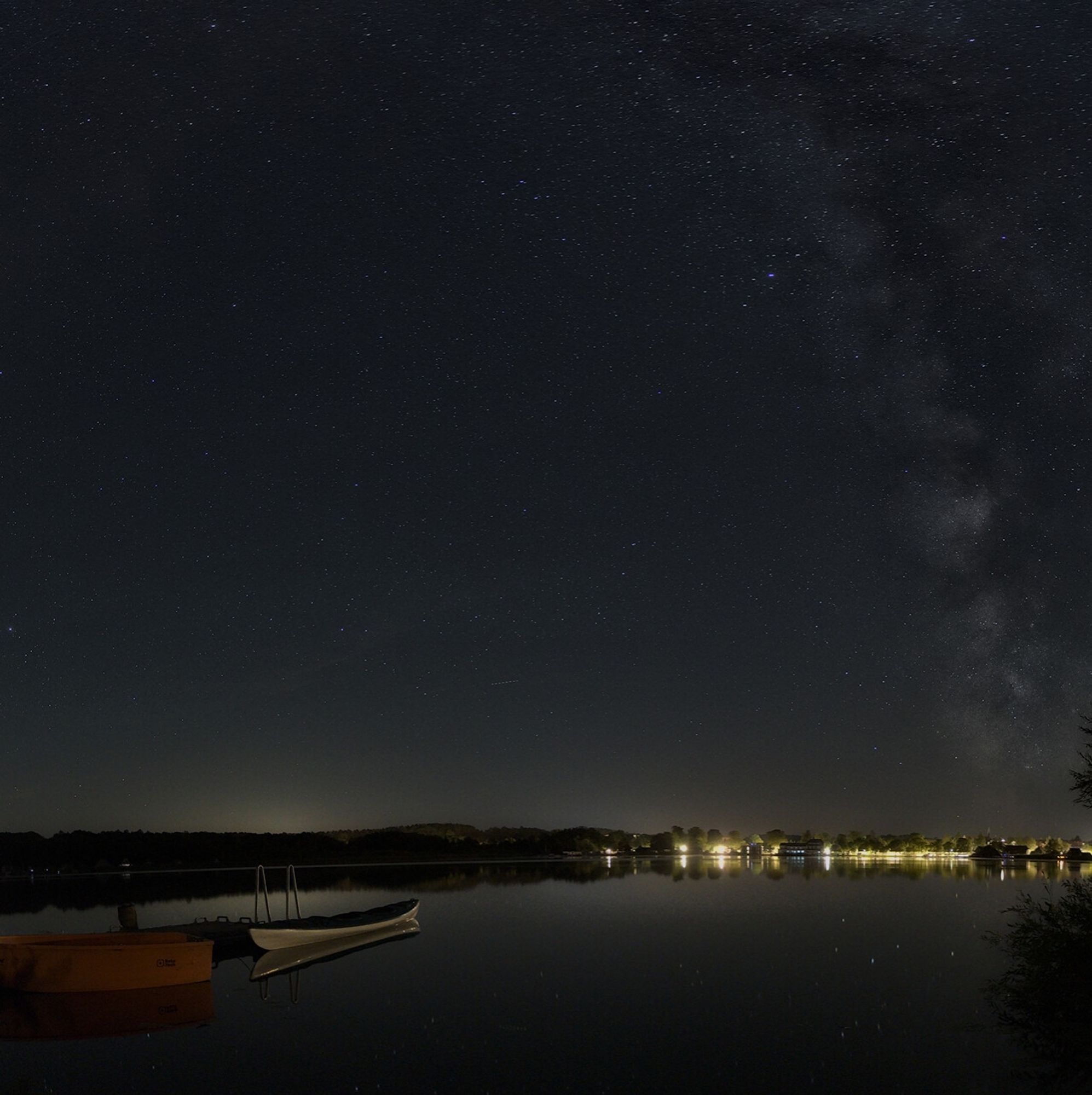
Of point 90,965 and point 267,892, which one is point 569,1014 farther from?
point 267,892

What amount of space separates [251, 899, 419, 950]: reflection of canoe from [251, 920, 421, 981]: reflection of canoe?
0.44 feet

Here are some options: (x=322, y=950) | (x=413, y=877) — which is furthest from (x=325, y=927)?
(x=413, y=877)

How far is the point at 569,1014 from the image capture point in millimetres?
23391

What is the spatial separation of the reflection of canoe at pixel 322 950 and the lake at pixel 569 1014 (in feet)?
1.73

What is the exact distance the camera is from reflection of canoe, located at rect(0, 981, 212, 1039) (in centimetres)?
2116

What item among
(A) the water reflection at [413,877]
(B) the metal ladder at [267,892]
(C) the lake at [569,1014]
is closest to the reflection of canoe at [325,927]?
(B) the metal ladder at [267,892]

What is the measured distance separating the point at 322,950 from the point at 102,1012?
41.2ft

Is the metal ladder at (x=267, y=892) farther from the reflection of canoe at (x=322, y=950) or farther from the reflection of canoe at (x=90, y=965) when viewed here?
the reflection of canoe at (x=90, y=965)

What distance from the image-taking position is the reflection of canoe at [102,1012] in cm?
2116

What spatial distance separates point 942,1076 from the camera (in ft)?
56.1

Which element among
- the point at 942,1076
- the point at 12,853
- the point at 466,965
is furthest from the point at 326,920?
the point at 12,853

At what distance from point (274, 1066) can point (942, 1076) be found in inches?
429

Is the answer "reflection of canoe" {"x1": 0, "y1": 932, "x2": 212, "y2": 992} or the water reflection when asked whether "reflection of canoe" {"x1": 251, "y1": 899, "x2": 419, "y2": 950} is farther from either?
the water reflection

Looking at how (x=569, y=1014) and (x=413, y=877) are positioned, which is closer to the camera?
(x=569, y=1014)
